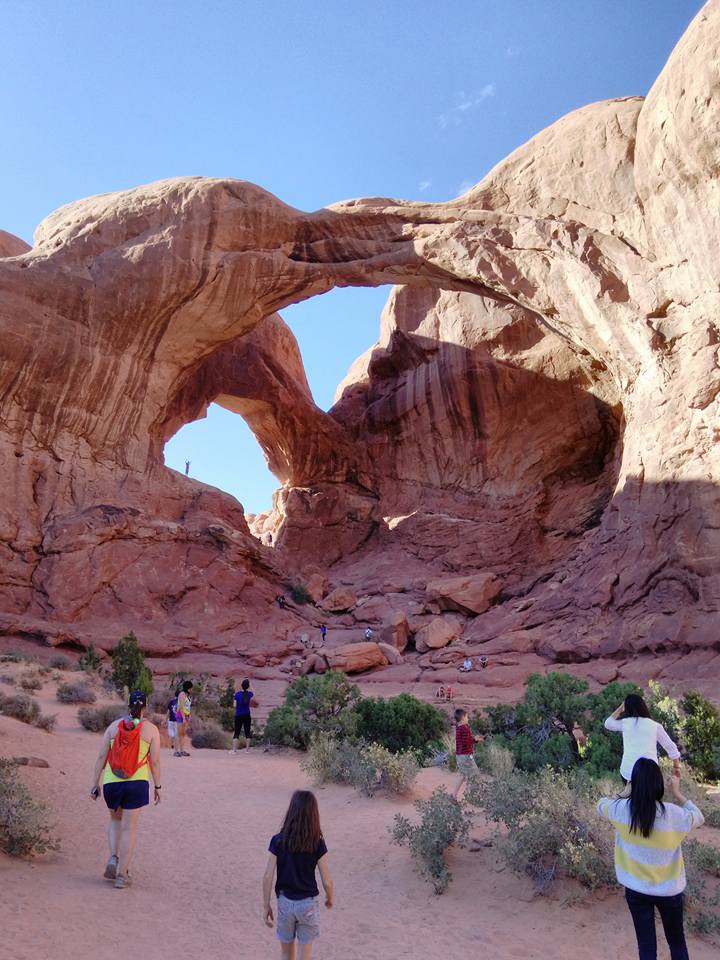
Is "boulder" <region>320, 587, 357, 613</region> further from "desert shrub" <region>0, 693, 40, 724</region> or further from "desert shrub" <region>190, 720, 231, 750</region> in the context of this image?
"desert shrub" <region>0, 693, 40, 724</region>

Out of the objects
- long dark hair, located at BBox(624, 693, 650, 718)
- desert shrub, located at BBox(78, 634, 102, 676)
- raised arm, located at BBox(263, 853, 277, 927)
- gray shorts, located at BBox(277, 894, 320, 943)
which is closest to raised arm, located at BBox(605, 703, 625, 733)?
long dark hair, located at BBox(624, 693, 650, 718)

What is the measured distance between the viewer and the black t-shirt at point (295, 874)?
3.42 metres

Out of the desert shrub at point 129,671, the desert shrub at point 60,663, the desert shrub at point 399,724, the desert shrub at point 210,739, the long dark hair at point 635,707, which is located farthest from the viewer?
the desert shrub at point 60,663

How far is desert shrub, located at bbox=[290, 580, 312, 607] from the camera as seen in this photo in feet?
84.0

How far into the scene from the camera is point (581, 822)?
5129 mm

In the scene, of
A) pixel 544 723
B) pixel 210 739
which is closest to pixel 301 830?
pixel 544 723

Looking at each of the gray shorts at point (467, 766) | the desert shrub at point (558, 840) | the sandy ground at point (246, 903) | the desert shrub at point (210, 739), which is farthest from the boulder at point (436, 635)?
the desert shrub at point (558, 840)

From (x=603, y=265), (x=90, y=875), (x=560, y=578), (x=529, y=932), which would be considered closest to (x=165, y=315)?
(x=603, y=265)

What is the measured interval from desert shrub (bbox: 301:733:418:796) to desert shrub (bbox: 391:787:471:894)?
6.28ft

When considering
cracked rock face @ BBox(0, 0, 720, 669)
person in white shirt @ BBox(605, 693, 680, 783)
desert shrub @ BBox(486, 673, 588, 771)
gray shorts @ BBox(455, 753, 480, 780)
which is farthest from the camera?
cracked rock face @ BBox(0, 0, 720, 669)

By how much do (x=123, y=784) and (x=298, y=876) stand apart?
2.26 m

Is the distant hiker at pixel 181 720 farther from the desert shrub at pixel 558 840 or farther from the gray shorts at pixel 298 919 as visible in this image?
the gray shorts at pixel 298 919

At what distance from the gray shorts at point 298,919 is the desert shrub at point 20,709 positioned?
8626mm

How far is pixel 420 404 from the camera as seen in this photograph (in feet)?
102
